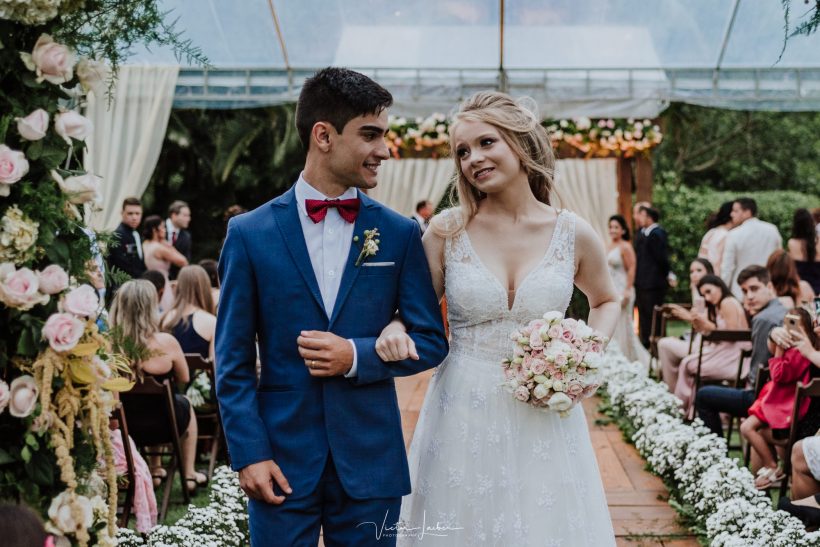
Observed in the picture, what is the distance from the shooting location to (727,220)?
12180 mm

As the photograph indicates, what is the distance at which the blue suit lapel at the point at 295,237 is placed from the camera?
2611 millimetres

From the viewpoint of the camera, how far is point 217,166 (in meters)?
17.4

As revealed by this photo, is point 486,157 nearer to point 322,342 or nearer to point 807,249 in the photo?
point 322,342

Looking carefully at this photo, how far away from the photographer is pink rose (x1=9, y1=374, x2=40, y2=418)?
6.99 feet

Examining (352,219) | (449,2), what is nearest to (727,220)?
(449,2)

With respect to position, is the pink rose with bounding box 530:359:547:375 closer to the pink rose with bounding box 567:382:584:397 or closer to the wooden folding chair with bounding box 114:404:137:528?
the pink rose with bounding box 567:382:584:397

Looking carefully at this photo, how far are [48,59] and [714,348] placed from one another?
6.35 m

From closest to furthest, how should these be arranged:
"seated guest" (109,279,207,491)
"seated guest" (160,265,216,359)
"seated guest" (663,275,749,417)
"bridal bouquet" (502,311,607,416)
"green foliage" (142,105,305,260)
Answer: "bridal bouquet" (502,311,607,416) → "seated guest" (109,279,207,491) → "seated guest" (160,265,216,359) → "seated guest" (663,275,749,417) → "green foliage" (142,105,305,260)

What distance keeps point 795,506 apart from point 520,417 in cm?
223

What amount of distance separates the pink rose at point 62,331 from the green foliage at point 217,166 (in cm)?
1553

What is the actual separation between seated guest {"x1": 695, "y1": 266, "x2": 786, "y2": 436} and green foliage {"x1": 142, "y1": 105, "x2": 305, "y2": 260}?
11.8 metres

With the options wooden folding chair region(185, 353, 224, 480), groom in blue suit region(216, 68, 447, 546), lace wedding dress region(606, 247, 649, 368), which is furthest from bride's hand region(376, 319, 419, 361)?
lace wedding dress region(606, 247, 649, 368)

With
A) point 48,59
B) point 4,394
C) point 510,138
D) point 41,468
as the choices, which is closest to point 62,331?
point 4,394

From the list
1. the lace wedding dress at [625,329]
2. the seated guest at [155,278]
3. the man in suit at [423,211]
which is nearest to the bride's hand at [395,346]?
the seated guest at [155,278]
